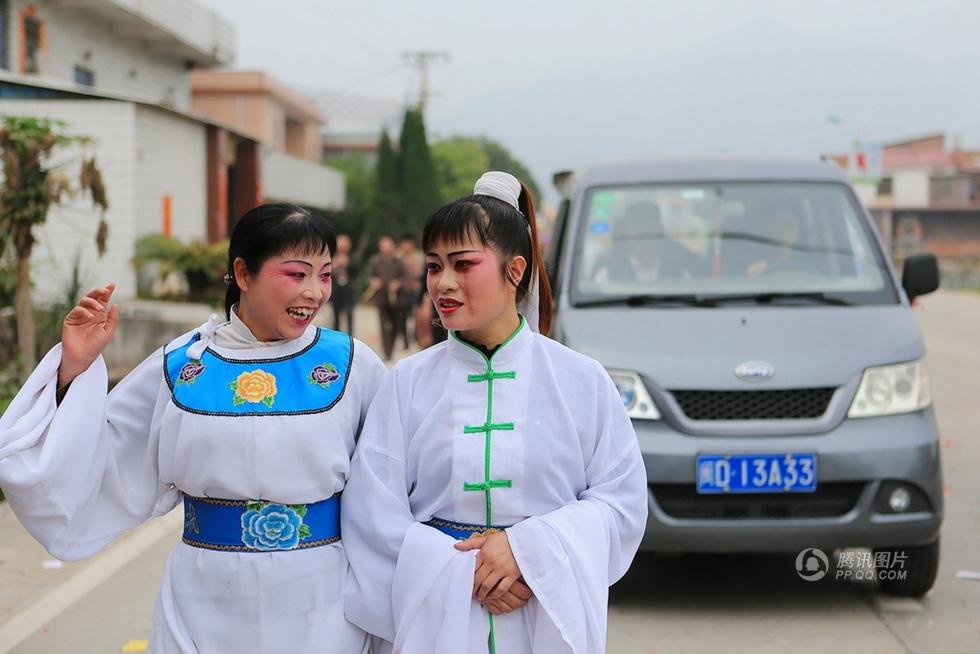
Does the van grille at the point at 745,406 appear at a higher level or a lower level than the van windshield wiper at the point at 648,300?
lower

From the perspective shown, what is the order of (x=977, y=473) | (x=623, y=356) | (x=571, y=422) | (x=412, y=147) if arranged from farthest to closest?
1. (x=412, y=147)
2. (x=977, y=473)
3. (x=623, y=356)
4. (x=571, y=422)

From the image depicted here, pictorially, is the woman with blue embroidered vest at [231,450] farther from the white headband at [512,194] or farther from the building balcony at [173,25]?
the building balcony at [173,25]

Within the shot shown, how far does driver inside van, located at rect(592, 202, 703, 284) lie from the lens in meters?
6.60

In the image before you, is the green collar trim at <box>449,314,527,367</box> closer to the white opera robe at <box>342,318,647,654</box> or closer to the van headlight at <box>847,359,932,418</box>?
the white opera robe at <box>342,318,647,654</box>

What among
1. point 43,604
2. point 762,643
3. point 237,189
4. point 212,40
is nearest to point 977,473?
point 762,643

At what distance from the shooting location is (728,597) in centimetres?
609

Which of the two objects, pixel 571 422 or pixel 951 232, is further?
pixel 951 232

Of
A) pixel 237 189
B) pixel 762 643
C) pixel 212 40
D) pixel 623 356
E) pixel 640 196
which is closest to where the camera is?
pixel 762 643

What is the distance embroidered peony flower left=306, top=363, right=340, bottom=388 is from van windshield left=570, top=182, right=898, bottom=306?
335 centimetres

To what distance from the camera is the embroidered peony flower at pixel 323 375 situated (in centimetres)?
310

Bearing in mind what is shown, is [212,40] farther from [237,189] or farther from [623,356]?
[623,356]

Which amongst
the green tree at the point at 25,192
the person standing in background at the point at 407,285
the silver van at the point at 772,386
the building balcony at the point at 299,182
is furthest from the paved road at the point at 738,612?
the building balcony at the point at 299,182

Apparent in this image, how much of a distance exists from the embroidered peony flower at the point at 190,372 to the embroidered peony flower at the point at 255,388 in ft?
0.32

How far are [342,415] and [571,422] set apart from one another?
0.56m
